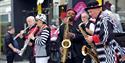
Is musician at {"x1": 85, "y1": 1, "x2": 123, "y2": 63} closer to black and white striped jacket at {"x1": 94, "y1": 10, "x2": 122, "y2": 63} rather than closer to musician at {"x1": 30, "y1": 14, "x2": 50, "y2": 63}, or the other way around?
black and white striped jacket at {"x1": 94, "y1": 10, "x2": 122, "y2": 63}

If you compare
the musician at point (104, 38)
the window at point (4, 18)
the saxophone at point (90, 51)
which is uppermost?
the musician at point (104, 38)

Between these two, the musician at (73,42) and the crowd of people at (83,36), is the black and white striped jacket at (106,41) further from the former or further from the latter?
the musician at (73,42)

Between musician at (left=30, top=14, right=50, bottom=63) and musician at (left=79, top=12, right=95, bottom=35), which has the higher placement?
musician at (left=79, top=12, right=95, bottom=35)

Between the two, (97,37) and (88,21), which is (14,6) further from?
(97,37)

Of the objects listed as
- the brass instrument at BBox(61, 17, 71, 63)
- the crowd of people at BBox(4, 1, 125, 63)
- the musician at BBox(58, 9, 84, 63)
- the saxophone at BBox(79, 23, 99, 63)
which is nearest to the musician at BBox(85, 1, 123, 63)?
the crowd of people at BBox(4, 1, 125, 63)

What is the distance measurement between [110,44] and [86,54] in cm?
121

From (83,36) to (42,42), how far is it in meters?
1.18

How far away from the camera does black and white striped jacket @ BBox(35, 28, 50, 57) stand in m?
10.4

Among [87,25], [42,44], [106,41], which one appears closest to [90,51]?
[87,25]

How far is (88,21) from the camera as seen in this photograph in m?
9.93

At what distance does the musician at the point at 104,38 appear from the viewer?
8.29m

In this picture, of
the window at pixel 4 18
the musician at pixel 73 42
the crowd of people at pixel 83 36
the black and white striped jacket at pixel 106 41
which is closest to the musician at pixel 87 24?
the crowd of people at pixel 83 36

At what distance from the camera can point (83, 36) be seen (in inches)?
382

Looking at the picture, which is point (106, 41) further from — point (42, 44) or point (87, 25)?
point (42, 44)
